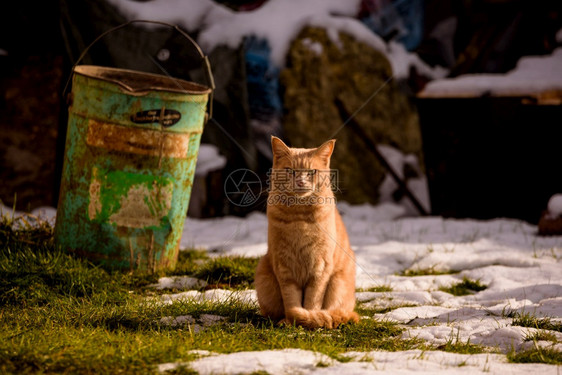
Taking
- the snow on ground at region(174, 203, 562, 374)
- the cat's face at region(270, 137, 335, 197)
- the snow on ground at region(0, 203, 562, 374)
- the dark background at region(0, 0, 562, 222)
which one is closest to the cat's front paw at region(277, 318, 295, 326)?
the snow on ground at region(0, 203, 562, 374)

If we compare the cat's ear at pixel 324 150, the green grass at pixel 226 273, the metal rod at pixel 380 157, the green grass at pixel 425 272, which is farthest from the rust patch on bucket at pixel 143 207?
the metal rod at pixel 380 157

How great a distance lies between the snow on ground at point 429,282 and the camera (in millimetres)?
2328

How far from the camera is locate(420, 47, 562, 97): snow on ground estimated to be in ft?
19.5

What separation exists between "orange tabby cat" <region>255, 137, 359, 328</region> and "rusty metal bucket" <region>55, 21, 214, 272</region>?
110cm

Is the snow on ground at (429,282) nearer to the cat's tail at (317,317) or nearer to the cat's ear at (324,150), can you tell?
the cat's tail at (317,317)

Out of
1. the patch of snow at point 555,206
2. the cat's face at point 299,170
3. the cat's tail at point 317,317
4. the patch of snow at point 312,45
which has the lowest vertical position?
the cat's tail at point 317,317

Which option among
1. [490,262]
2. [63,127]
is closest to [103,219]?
[63,127]

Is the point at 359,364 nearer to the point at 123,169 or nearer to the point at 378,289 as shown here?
the point at 378,289

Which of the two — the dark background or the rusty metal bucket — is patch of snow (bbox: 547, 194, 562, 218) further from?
the rusty metal bucket

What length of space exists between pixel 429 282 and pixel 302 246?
56.0 inches

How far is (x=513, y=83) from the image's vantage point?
605 centimetres

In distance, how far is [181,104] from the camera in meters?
3.98

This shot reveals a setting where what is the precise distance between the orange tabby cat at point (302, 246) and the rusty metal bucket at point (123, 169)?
1.10 m

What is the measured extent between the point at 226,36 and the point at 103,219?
323cm
